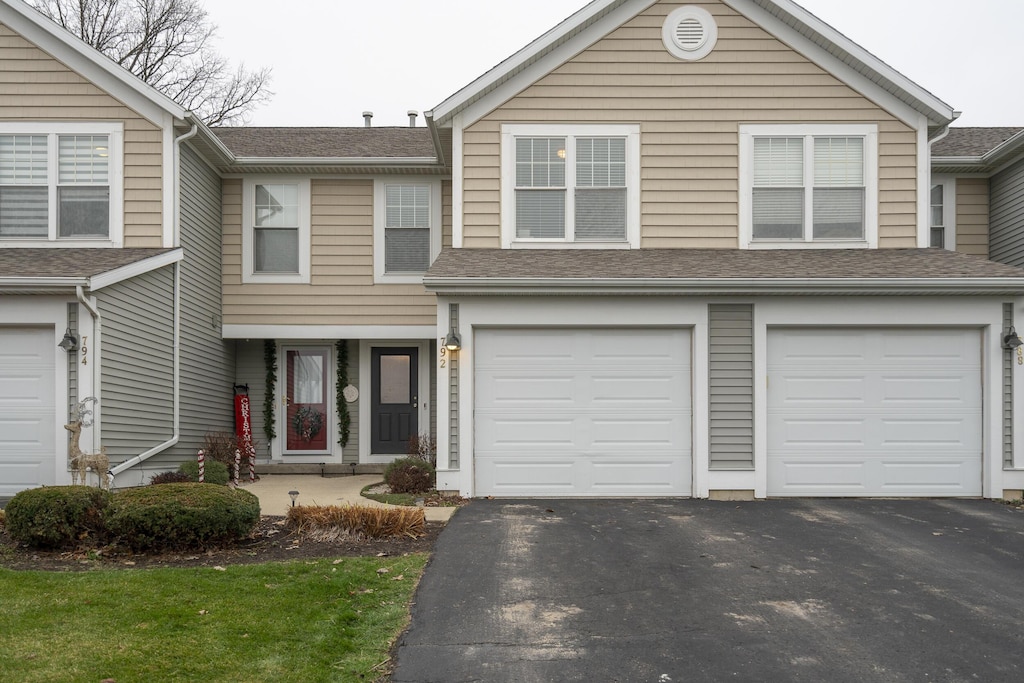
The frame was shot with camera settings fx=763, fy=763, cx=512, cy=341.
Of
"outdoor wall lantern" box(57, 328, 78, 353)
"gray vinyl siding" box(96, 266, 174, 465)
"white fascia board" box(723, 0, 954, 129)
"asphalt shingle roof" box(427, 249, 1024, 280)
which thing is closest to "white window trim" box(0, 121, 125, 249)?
"gray vinyl siding" box(96, 266, 174, 465)

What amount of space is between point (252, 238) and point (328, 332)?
2053mm

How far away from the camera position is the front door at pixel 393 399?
1323 centimetres

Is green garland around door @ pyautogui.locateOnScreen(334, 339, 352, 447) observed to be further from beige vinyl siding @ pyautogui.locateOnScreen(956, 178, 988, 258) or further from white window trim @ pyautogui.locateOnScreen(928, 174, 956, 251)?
beige vinyl siding @ pyautogui.locateOnScreen(956, 178, 988, 258)

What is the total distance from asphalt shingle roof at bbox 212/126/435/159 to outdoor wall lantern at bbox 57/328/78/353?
455 centimetres

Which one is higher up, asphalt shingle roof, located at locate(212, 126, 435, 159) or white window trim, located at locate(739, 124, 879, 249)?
asphalt shingle roof, located at locate(212, 126, 435, 159)

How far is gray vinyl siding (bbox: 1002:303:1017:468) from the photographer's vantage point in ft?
31.5

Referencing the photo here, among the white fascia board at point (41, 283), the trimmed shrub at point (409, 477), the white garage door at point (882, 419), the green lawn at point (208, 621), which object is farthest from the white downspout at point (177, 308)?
the white garage door at point (882, 419)

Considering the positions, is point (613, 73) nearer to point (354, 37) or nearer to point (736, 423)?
point (736, 423)

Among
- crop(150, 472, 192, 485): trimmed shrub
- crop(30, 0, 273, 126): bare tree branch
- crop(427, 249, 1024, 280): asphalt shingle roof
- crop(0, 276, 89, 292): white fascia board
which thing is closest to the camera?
crop(0, 276, 89, 292): white fascia board


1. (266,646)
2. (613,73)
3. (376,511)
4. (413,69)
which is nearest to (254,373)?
(376,511)

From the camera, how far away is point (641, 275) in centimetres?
951

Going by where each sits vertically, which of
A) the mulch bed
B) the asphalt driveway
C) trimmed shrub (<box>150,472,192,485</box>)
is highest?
trimmed shrub (<box>150,472,192,485</box>)

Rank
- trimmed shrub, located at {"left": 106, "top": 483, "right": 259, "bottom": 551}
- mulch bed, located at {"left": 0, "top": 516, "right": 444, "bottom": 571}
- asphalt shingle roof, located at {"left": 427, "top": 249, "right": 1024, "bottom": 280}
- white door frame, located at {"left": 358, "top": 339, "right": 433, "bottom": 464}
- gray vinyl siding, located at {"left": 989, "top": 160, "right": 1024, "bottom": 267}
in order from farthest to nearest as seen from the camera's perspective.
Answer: white door frame, located at {"left": 358, "top": 339, "right": 433, "bottom": 464} < gray vinyl siding, located at {"left": 989, "top": 160, "right": 1024, "bottom": 267} < asphalt shingle roof, located at {"left": 427, "top": 249, "right": 1024, "bottom": 280} < trimmed shrub, located at {"left": 106, "top": 483, "right": 259, "bottom": 551} < mulch bed, located at {"left": 0, "top": 516, "right": 444, "bottom": 571}

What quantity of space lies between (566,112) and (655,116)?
4.14 ft
